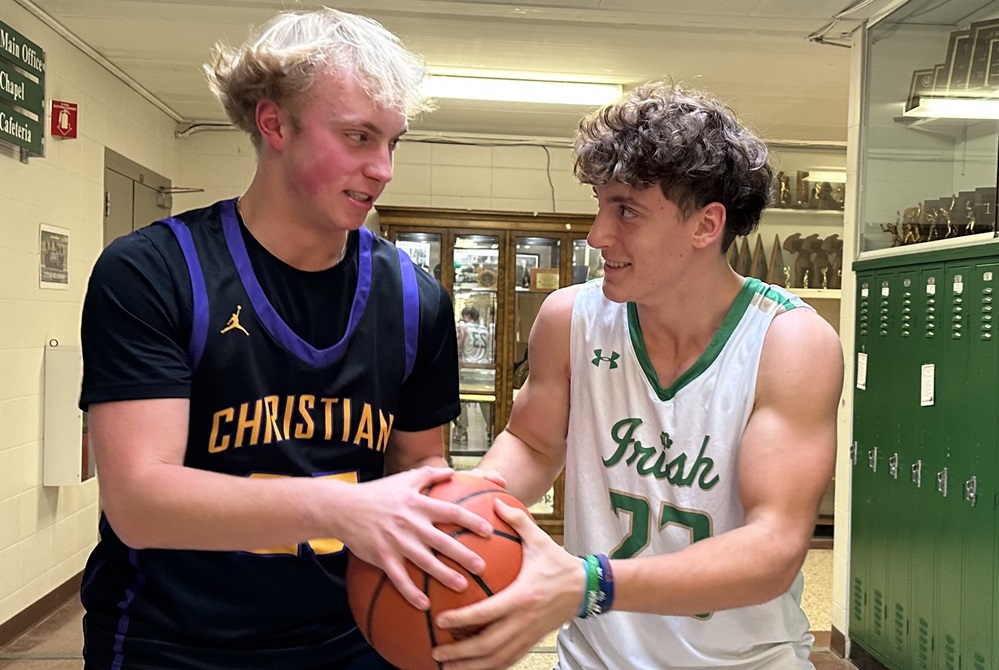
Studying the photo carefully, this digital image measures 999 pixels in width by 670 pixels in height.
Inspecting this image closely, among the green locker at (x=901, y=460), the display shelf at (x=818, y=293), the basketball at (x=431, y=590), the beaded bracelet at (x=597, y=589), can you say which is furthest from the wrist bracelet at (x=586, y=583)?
the display shelf at (x=818, y=293)

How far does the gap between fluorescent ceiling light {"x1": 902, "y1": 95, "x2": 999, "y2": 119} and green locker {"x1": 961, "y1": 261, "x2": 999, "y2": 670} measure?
73 centimetres

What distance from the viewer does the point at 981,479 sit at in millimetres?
3455

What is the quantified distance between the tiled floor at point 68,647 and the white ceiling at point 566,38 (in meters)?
3.01

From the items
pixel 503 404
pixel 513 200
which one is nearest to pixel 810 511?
pixel 503 404

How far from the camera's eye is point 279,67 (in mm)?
1561

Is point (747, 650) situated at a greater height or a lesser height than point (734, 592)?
lesser

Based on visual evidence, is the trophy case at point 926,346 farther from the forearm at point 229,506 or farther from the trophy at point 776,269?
the forearm at point 229,506

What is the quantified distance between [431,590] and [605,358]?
0.66 meters

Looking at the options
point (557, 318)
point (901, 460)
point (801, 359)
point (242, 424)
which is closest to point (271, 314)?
point (242, 424)

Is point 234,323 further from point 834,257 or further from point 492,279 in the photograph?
point 834,257

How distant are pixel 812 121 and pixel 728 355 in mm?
5451

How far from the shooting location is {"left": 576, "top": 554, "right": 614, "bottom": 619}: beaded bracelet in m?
1.43

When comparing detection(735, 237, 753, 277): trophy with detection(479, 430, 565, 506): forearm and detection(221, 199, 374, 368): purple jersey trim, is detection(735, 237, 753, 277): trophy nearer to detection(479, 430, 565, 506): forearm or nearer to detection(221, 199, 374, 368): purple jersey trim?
detection(479, 430, 565, 506): forearm

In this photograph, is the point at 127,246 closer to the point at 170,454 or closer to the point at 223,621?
the point at 170,454
